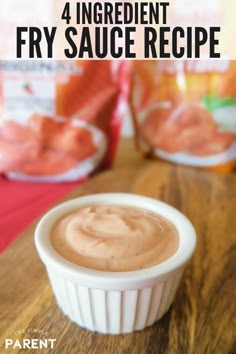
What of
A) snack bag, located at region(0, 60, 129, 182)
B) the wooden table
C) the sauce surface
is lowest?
the wooden table

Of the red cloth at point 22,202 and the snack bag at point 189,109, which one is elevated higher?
the snack bag at point 189,109

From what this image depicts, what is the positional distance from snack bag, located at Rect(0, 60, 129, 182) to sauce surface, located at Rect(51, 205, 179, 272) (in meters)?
0.27

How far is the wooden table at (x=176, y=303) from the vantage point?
410 mm

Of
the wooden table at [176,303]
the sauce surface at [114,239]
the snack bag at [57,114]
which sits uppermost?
the snack bag at [57,114]

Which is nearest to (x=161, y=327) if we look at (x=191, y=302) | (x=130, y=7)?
(x=191, y=302)

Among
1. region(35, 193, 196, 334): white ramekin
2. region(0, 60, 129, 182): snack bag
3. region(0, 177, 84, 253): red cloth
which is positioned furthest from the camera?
region(0, 60, 129, 182): snack bag

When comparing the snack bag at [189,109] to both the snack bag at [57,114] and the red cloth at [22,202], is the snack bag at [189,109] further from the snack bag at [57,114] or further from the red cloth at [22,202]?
the red cloth at [22,202]

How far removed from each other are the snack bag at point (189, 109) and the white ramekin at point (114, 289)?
0.34 metres

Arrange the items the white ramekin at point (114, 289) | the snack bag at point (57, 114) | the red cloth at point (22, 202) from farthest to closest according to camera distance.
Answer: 1. the snack bag at point (57, 114)
2. the red cloth at point (22, 202)
3. the white ramekin at point (114, 289)

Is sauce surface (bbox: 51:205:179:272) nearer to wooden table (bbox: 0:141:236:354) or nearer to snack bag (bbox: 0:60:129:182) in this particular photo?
wooden table (bbox: 0:141:236:354)

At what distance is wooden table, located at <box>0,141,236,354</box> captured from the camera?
1.35 ft

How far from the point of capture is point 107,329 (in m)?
0.42

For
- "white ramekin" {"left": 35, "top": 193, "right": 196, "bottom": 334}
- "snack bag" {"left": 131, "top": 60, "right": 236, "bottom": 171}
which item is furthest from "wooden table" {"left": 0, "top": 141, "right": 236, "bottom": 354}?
"snack bag" {"left": 131, "top": 60, "right": 236, "bottom": 171}

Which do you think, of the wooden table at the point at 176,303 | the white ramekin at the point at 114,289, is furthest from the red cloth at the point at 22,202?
the white ramekin at the point at 114,289
